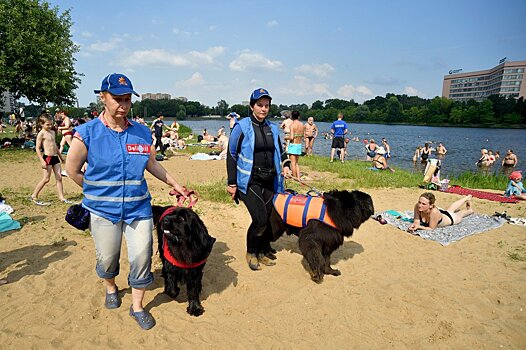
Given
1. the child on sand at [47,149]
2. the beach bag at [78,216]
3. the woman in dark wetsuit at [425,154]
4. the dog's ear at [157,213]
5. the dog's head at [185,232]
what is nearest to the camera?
the beach bag at [78,216]

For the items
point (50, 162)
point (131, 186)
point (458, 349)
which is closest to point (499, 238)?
point (458, 349)

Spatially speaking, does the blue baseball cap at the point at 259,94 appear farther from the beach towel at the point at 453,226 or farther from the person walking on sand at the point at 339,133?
the person walking on sand at the point at 339,133

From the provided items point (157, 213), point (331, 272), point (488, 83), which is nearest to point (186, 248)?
point (157, 213)

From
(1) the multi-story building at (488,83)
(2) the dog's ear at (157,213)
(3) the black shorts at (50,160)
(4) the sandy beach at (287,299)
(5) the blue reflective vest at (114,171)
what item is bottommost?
(4) the sandy beach at (287,299)

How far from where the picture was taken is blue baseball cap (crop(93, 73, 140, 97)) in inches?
100

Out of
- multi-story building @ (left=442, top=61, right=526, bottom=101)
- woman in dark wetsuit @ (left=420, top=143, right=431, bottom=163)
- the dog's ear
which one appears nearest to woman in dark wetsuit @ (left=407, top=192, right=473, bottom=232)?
the dog's ear

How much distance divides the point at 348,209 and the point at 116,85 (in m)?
3.12

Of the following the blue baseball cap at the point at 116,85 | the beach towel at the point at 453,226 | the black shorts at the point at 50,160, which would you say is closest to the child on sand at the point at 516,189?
the beach towel at the point at 453,226

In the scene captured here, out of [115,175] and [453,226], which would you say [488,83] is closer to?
[453,226]

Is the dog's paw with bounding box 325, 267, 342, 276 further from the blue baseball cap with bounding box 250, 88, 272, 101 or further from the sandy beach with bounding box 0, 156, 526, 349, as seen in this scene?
the blue baseball cap with bounding box 250, 88, 272, 101

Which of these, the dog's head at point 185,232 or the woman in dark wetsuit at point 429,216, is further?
the woman in dark wetsuit at point 429,216

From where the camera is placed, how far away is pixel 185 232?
3084 millimetres

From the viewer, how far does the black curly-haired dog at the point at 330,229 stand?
412 centimetres

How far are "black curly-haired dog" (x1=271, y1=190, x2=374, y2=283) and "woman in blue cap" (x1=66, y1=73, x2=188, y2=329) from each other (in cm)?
206
